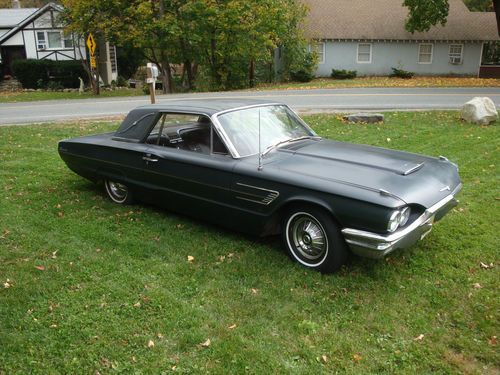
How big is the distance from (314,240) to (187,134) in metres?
2.03

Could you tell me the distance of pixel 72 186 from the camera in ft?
23.9

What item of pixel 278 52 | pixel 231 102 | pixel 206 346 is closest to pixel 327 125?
pixel 231 102

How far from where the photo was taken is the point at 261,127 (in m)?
5.36

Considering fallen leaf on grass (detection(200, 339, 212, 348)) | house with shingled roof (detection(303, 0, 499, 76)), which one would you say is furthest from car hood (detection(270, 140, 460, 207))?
house with shingled roof (detection(303, 0, 499, 76))

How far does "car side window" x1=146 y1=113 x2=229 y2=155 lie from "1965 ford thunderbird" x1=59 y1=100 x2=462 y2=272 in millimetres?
12

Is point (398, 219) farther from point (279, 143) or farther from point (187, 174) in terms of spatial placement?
point (187, 174)

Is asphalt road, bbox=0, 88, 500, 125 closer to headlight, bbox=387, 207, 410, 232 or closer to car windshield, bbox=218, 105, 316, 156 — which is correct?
car windshield, bbox=218, 105, 316, 156

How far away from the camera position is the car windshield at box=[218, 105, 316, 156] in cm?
510

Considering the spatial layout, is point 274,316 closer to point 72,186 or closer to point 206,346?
point 206,346

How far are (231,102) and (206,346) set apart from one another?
3095 millimetres

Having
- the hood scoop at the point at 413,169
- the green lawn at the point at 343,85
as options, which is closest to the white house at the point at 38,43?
the green lawn at the point at 343,85

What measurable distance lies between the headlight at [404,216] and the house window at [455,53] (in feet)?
104

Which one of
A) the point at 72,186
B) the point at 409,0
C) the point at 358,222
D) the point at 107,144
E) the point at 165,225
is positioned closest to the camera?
the point at 358,222

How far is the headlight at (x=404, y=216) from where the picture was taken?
405 cm
